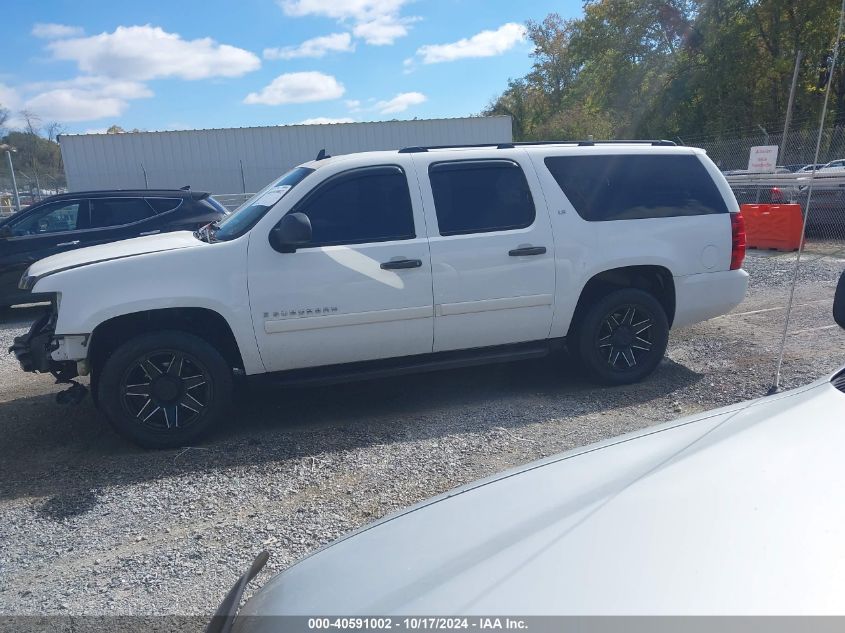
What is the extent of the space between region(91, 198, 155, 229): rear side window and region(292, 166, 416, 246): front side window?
19.4 ft

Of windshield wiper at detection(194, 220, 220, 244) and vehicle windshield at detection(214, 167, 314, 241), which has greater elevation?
vehicle windshield at detection(214, 167, 314, 241)

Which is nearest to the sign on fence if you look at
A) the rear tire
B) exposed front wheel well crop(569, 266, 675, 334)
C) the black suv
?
exposed front wheel well crop(569, 266, 675, 334)

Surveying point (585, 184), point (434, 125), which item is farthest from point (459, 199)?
point (434, 125)

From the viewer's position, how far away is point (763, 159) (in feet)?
49.2

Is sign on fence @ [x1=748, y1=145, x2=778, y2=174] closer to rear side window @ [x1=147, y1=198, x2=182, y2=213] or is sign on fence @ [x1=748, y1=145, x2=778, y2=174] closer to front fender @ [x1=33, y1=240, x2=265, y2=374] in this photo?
rear side window @ [x1=147, y1=198, x2=182, y2=213]

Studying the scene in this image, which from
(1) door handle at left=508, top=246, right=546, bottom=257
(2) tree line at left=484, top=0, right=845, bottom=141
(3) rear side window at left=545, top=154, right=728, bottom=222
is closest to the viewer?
(1) door handle at left=508, top=246, right=546, bottom=257

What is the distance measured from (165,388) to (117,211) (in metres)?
6.11

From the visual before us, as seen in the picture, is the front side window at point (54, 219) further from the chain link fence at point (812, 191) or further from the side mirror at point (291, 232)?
the chain link fence at point (812, 191)

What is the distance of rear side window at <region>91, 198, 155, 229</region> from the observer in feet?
31.2

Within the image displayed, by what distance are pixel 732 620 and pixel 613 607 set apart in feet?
0.70

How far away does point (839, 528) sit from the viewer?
1.38 meters

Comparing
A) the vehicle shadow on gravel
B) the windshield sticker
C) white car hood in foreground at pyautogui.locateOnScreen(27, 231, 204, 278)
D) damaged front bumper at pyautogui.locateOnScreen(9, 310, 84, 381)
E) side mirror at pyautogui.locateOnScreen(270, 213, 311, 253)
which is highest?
the windshield sticker

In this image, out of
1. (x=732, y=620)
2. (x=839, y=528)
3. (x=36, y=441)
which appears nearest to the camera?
(x=732, y=620)

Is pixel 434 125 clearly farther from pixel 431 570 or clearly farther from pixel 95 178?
pixel 431 570
